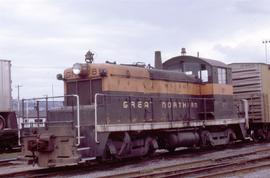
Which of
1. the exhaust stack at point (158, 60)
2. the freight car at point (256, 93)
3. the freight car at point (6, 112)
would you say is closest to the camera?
the exhaust stack at point (158, 60)

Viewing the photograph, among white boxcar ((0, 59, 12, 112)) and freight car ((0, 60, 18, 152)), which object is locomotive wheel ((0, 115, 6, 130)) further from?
white boxcar ((0, 59, 12, 112))

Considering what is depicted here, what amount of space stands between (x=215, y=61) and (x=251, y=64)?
4007 mm

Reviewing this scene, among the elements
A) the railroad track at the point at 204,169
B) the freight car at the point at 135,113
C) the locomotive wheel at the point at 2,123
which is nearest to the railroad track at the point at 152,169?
the railroad track at the point at 204,169

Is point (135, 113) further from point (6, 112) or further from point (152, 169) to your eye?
point (6, 112)

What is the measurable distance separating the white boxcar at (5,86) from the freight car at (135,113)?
23.3ft

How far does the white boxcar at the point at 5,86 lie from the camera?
2095cm

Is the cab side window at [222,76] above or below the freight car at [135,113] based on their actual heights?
above

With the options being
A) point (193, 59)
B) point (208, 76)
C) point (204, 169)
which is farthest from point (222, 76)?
point (204, 169)

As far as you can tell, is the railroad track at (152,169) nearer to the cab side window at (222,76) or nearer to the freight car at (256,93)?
the cab side window at (222,76)

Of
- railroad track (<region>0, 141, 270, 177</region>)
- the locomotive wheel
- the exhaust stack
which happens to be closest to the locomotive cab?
the exhaust stack

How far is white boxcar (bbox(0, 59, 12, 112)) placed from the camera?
20953 mm

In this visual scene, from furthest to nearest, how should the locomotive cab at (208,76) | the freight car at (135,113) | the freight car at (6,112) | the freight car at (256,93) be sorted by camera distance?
the freight car at (256,93)
the freight car at (6,112)
the locomotive cab at (208,76)
the freight car at (135,113)

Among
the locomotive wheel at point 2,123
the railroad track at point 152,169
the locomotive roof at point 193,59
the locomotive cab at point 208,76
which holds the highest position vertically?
the locomotive roof at point 193,59

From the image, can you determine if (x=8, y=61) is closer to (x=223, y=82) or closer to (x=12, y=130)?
(x=12, y=130)
